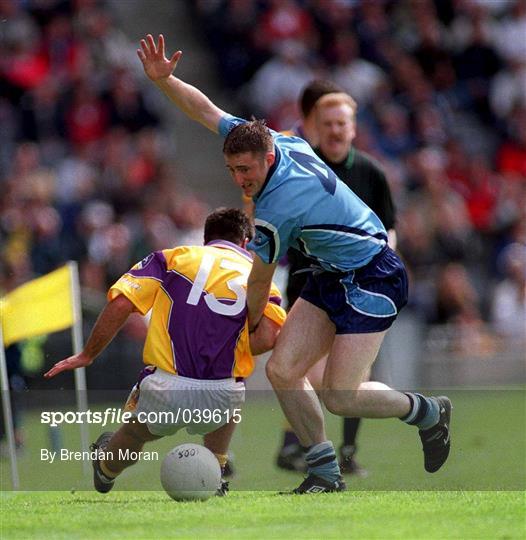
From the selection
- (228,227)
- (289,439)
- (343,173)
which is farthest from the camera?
(289,439)

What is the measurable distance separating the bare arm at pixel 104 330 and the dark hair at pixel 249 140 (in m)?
0.98

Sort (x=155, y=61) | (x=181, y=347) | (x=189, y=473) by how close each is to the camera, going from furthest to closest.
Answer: (x=155, y=61) < (x=181, y=347) < (x=189, y=473)

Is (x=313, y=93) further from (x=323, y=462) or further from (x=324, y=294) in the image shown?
(x=323, y=462)

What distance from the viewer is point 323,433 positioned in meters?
8.20

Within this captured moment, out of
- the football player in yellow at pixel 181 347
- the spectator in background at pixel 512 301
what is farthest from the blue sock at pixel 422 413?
the spectator in background at pixel 512 301

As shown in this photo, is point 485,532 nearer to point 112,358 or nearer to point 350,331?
point 350,331

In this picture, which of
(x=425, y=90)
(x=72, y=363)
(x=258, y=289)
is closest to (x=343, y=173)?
(x=258, y=289)

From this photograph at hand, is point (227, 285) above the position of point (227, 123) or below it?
below

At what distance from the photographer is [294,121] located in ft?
61.7

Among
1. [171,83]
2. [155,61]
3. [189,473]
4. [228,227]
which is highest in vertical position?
[155,61]

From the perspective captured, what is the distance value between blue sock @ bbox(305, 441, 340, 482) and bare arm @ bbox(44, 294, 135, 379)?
1.24 metres

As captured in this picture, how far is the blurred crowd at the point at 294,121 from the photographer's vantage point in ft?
56.1

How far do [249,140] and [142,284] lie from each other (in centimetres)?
98

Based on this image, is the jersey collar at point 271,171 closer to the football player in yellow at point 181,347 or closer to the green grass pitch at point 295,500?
the football player in yellow at point 181,347
